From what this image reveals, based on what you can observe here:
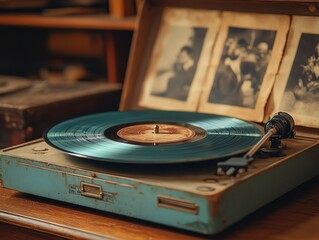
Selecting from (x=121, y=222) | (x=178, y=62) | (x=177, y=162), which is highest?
(x=178, y=62)

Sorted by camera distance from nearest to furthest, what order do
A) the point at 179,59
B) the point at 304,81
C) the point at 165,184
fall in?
the point at 165,184
the point at 304,81
the point at 179,59

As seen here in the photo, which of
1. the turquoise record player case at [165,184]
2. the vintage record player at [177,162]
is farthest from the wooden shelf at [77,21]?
the turquoise record player case at [165,184]

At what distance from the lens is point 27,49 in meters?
2.43

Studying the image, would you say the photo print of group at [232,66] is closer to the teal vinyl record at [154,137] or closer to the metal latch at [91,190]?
the teal vinyl record at [154,137]

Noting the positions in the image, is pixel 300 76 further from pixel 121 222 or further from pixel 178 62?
pixel 121 222

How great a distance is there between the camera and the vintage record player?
3.37ft

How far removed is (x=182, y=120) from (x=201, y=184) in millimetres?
339

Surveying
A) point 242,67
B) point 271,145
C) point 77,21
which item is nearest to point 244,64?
point 242,67

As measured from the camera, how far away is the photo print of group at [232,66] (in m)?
1.41

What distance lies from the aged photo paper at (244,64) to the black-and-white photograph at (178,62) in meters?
0.05

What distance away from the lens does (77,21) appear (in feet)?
6.43

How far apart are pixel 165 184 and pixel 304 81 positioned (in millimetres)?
508

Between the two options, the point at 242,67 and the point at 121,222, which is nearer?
the point at 121,222

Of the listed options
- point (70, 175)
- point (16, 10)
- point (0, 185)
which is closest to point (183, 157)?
point (70, 175)
